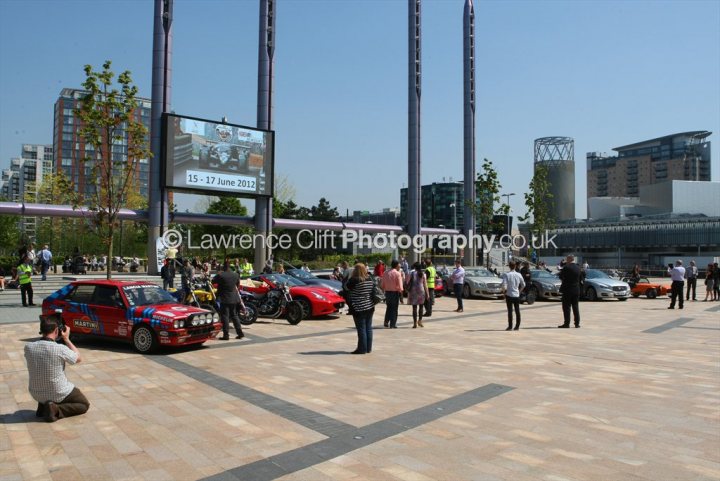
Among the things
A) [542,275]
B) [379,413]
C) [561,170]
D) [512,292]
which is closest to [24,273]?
[512,292]

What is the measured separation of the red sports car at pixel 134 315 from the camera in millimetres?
9922

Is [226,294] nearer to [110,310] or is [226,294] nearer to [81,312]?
[110,310]

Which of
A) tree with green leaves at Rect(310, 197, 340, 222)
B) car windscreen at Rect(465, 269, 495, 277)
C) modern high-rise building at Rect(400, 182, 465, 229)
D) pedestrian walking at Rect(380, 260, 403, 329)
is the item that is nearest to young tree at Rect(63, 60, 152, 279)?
pedestrian walking at Rect(380, 260, 403, 329)

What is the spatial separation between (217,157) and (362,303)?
26.4m

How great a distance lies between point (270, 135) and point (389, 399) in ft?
104

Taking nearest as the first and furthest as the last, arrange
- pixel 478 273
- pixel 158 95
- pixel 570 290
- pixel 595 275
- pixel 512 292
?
1. pixel 512 292
2. pixel 570 290
3. pixel 595 275
4. pixel 478 273
5. pixel 158 95

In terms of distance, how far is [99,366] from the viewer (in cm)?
887

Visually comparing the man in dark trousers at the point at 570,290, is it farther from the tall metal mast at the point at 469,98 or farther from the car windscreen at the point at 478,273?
the tall metal mast at the point at 469,98

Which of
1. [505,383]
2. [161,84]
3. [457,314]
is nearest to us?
[505,383]

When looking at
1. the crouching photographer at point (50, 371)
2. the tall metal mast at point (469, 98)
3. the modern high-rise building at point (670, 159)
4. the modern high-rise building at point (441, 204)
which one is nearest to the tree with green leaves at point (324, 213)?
the tall metal mast at point (469, 98)

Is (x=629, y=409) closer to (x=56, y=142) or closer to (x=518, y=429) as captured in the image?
(x=518, y=429)

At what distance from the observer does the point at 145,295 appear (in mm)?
10711

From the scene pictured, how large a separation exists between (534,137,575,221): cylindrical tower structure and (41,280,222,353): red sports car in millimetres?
123305

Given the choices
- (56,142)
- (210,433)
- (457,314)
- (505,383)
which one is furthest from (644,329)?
(56,142)
